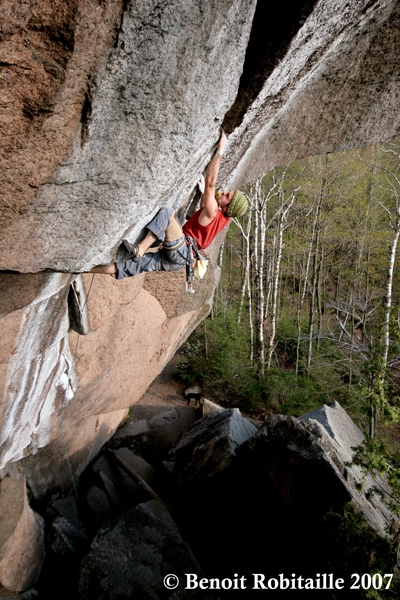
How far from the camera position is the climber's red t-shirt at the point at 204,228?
4.16m

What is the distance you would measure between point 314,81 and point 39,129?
3782 mm

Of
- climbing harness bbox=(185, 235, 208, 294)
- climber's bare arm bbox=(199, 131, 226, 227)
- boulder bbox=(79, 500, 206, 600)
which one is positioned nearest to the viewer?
climber's bare arm bbox=(199, 131, 226, 227)

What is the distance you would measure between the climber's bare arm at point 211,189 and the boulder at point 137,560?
559 cm

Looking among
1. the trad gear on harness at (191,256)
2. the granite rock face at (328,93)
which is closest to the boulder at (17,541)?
the trad gear on harness at (191,256)

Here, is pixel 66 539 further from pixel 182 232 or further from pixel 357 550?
pixel 182 232

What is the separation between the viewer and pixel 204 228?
4199 mm

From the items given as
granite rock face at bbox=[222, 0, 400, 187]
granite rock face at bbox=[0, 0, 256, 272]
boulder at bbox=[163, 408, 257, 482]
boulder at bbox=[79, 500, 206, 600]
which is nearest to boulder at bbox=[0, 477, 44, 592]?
boulder at bbox=[79, 500, 206, 600]

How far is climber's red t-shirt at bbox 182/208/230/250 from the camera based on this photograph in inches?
164

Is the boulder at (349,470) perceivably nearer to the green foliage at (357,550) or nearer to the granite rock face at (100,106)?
the green foliage at (357,550)

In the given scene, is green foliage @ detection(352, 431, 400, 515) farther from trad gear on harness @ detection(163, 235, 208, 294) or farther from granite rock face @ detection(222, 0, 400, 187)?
granite rock face @ detection(222, 0, 400, 187)

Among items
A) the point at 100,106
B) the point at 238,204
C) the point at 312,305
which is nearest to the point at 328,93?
the point at 238,204

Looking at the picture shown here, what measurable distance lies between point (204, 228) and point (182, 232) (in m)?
0.33

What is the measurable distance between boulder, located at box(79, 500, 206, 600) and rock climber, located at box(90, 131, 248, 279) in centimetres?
492

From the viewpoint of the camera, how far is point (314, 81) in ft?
14.2
